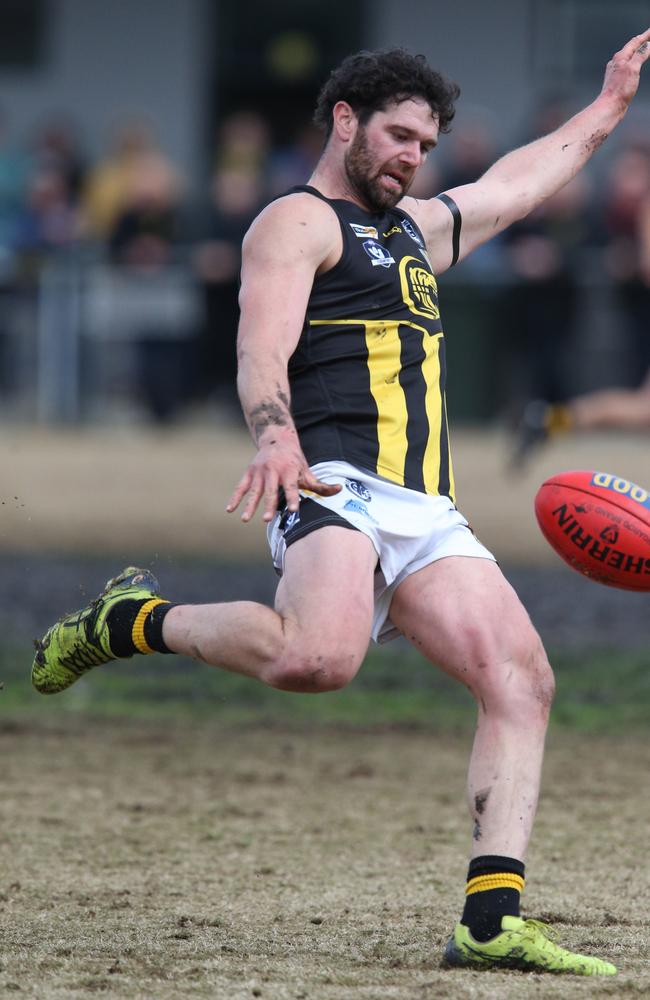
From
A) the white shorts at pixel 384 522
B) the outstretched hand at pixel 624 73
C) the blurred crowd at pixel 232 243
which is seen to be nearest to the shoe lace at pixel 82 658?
the white shorts at pixel 384 522

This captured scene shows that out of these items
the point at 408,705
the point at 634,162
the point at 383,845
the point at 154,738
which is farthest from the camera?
the point at 634,162

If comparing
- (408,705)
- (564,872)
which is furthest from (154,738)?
(564,872)

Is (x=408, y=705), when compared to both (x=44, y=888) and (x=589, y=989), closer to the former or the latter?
(x=44, y=888)

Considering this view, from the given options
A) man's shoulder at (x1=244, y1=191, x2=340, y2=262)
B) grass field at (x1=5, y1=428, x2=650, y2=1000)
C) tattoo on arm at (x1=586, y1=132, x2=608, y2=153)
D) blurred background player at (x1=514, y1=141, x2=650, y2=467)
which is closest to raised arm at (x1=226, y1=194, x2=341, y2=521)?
man's shoulder at (x1=244, y1=191, x2=340, y2=262)

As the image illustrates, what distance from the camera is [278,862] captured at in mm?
6465

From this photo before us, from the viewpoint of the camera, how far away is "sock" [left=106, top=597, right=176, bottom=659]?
5297 millimetres

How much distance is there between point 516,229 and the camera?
52.0 ft

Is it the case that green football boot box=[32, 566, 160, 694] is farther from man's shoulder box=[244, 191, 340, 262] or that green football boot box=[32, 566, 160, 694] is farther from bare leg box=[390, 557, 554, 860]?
man's shoulder box=[244, 191, 340, 262]

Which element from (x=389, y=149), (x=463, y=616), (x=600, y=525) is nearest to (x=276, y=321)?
(x=389, y=149)

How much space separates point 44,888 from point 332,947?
1.19 m

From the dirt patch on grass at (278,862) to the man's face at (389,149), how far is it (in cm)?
219

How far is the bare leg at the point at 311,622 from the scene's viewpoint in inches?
195

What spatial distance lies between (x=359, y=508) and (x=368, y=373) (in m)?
0.43

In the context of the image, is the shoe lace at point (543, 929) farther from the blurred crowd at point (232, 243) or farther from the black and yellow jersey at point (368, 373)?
the blurred crowd at point (232, 243)
